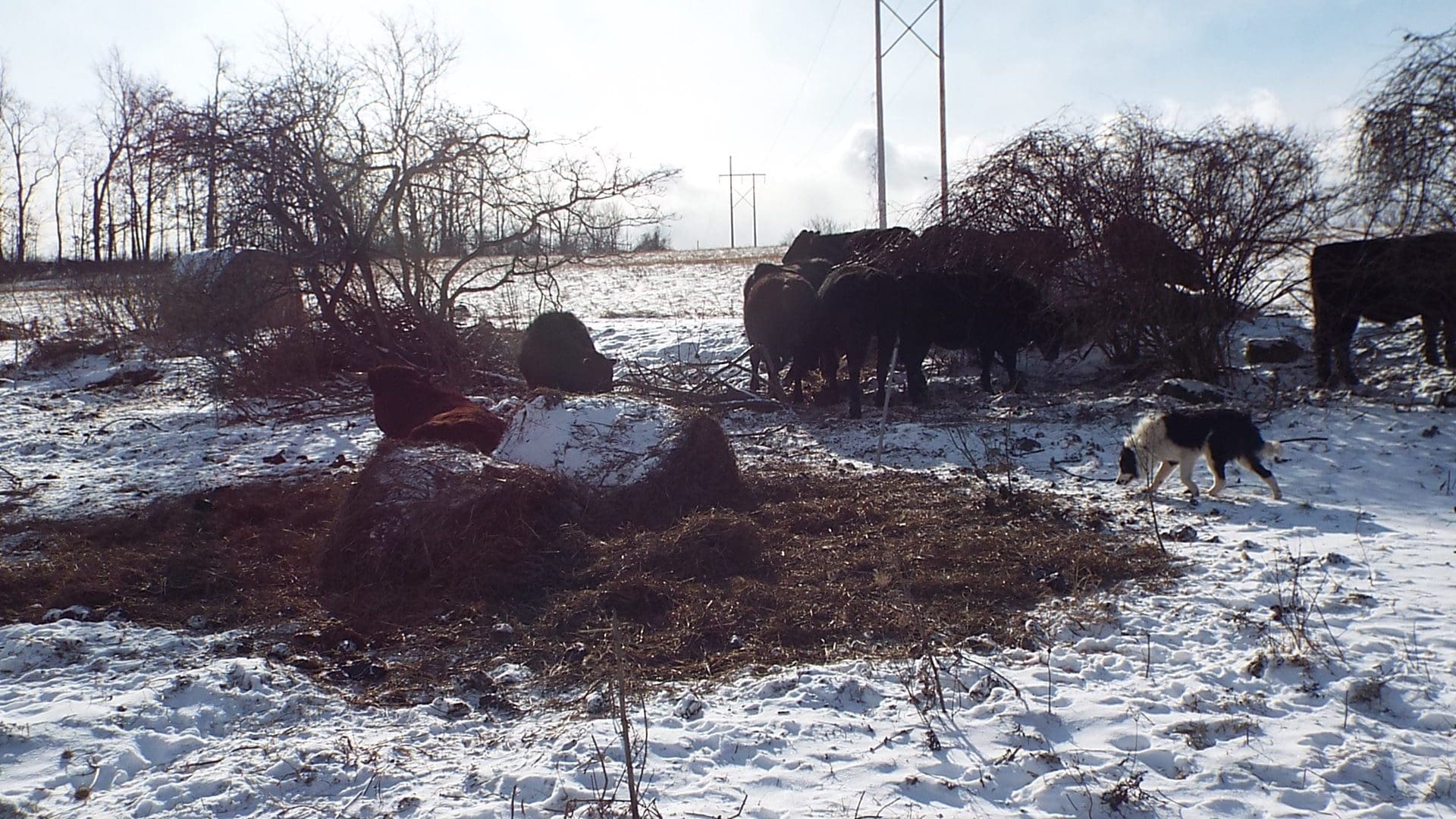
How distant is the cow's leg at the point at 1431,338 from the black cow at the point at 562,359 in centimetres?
930

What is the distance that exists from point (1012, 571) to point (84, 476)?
8.95m

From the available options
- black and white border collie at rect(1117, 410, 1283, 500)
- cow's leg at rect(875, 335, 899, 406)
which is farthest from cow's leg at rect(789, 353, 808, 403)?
black and white border collie at rect(1117, 410, 1283, 500)

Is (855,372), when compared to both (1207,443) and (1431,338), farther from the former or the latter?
(1431,338)

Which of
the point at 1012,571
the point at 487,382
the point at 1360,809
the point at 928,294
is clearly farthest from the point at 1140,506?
the point at 487,382

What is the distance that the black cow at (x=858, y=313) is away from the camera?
1121 cm

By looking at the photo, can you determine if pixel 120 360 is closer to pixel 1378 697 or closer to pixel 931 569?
pixel 931 569

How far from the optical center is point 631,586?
543 centimetres

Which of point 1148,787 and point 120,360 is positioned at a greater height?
point 120,360

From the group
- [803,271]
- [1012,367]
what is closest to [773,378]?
[803,271]

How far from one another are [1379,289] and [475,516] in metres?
9.31

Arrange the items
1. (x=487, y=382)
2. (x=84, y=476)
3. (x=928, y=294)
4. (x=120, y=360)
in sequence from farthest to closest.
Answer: (x=120, y=360), (x=487, y=382), (x=928, y=294), (x=84, y=476)

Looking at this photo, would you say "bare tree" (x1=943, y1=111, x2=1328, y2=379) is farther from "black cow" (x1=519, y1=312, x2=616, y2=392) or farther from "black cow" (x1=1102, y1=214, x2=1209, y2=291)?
"black cow" (x1=519, y1=312, x2=616, y2=392)

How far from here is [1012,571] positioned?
5680 mm

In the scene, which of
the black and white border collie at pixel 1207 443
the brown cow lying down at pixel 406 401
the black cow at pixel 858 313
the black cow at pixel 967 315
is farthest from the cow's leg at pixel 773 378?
the black and white border collie at pixel 1207 443
